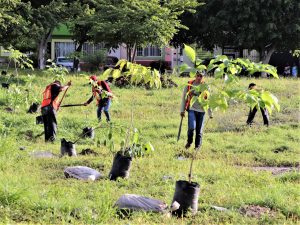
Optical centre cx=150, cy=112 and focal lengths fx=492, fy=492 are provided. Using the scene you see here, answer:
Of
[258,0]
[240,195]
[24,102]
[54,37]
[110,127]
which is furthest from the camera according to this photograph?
[54,37]

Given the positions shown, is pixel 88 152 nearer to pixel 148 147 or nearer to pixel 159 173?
pixel 159 173

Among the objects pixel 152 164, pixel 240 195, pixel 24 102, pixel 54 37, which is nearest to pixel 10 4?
pixel 24 102

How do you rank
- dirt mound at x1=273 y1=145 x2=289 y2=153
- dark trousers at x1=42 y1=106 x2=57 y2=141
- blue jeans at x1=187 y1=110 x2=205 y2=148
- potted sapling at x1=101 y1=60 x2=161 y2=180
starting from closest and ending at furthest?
1. potted sapling at x1=101 y1=60 x2=161 y2=180
2. blue jeans at x1=187 y1=110 x2=205 y2=148
3. dirt mound at x1=273 y1=145 x2=289 y2=153
4. dark trousers at x1=42 y1=106 x2=57 y2=141

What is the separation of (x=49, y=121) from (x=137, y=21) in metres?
12.2

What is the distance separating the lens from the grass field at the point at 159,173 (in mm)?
5242

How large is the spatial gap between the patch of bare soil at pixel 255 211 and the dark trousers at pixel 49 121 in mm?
5675

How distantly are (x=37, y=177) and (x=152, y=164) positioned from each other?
2.04 meters

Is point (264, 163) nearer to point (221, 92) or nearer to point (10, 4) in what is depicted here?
point (221, 92)

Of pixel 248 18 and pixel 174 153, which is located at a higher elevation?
pixel 248 18

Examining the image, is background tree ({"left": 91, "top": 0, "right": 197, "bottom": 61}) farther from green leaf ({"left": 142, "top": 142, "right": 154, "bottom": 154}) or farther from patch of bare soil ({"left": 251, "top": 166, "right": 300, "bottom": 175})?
green leaf ({"left": 142, "top": 142, "right": 154, "bottom": 154})

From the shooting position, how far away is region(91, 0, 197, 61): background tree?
70.1 ft

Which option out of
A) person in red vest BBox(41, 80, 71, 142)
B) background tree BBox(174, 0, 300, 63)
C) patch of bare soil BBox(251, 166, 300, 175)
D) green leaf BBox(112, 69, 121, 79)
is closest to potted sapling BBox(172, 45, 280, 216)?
green leaf BBox(112, 69, 121, 79)

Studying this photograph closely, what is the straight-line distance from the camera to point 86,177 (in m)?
6.88

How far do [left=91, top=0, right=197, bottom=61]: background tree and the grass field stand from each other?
7234 mm
